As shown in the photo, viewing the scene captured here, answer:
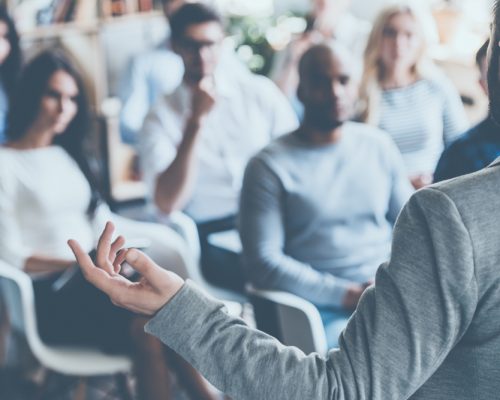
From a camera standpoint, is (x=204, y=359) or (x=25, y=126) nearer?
(x=204, y=359)

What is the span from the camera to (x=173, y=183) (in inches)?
92.4

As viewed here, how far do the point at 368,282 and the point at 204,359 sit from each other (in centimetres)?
134

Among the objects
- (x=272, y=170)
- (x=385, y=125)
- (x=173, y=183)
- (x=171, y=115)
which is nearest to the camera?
(x=272, y=170)

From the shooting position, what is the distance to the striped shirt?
270 cm

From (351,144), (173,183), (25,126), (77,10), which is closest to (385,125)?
(351,144)

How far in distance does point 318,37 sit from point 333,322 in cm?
193

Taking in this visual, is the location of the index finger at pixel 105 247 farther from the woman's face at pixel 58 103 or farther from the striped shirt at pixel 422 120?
the striped shirt at pixel 422 120

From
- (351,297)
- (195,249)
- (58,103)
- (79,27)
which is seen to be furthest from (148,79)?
(351,297)

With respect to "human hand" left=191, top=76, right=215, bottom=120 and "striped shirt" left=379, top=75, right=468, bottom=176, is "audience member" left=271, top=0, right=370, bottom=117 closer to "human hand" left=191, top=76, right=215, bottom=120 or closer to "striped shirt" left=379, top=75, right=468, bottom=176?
"striped shirt" left=379, top=75, right=468, bottom=176

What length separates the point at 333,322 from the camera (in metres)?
1.93

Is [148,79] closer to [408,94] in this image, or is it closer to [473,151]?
[408,94]

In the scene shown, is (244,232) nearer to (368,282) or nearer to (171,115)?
(368,282)

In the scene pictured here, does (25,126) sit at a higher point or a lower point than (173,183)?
higher

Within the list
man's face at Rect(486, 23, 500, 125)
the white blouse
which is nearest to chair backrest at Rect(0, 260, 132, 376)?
the white blouse
